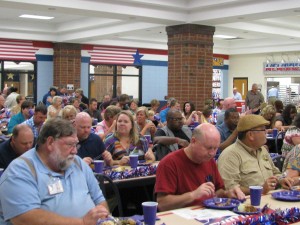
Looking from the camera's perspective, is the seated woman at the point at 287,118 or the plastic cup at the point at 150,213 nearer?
the plastic cup at the point at 150,213

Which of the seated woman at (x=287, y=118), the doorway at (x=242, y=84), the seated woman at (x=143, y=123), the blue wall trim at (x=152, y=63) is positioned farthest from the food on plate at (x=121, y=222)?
the doorway at (x=242, y=84)

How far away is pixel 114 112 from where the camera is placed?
6770mm

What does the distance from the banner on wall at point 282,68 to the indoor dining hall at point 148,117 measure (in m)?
0.05

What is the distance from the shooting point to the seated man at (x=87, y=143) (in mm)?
4914

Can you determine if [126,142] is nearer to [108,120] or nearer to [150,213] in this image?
[108,120]

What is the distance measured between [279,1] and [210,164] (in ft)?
22.7

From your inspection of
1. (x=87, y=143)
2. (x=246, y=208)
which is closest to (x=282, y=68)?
(x=87, y=143)

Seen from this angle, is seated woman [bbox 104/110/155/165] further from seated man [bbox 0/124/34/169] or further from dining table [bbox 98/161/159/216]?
seated man [bbox 0/124/34/169]

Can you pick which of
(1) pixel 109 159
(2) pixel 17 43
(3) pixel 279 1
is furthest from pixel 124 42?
(1) pixel 109 159

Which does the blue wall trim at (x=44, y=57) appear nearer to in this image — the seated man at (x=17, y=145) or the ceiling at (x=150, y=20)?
the ceiling at (x=150, y=20)

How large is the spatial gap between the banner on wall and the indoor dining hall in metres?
0.05

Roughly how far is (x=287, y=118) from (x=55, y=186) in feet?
22.2

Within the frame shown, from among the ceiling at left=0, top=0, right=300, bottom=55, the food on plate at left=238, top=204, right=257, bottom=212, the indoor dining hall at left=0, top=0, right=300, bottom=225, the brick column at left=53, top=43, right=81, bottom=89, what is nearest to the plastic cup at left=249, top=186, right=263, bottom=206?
the indoor dining hall at left=0, top=0, right=300, bottom=225

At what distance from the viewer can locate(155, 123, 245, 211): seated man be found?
3.21m
